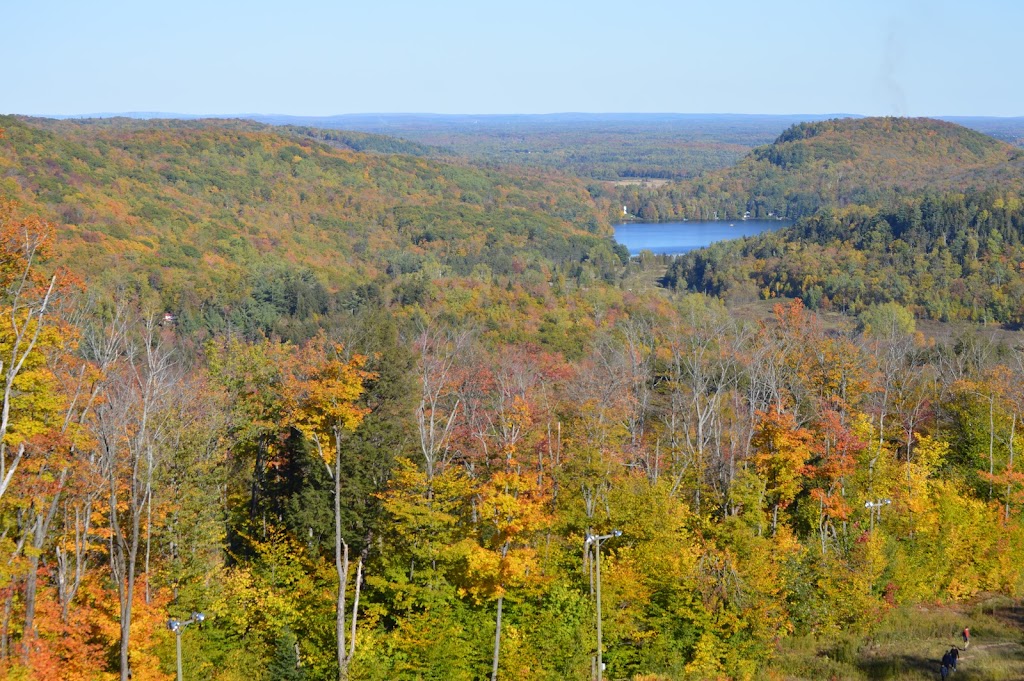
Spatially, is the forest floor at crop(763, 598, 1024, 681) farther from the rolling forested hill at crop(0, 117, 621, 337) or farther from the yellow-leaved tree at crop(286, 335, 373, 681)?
the rolling forested hill at crop(0, 117, 621, 337)

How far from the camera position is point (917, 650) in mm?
26766

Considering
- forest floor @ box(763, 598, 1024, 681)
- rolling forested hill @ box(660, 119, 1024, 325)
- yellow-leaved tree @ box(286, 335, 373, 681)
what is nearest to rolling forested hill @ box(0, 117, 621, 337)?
rolling forested hill @ box(660, 119, 1024, 325)

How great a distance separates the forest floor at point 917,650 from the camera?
2508 centimetres

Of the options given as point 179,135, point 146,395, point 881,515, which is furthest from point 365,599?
point 179,135

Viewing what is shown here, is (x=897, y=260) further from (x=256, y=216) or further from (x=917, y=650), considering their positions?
(x=917, y=650)

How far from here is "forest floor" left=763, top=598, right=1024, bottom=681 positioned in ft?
82.3

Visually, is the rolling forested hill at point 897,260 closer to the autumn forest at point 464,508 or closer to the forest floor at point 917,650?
the autumn forest at point 464,508

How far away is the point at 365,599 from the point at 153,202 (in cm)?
10169

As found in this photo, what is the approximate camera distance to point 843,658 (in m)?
26.5

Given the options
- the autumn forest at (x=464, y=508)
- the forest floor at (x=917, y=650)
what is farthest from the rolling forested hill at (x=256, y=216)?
the forest floor at (x=917, y=650)

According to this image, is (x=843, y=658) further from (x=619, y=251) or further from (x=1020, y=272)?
(x=619, y=251)

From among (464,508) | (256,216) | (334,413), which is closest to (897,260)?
(256,216)

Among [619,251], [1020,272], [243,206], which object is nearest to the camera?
[1020,272]

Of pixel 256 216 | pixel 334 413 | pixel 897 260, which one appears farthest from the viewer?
pixel 256 216
